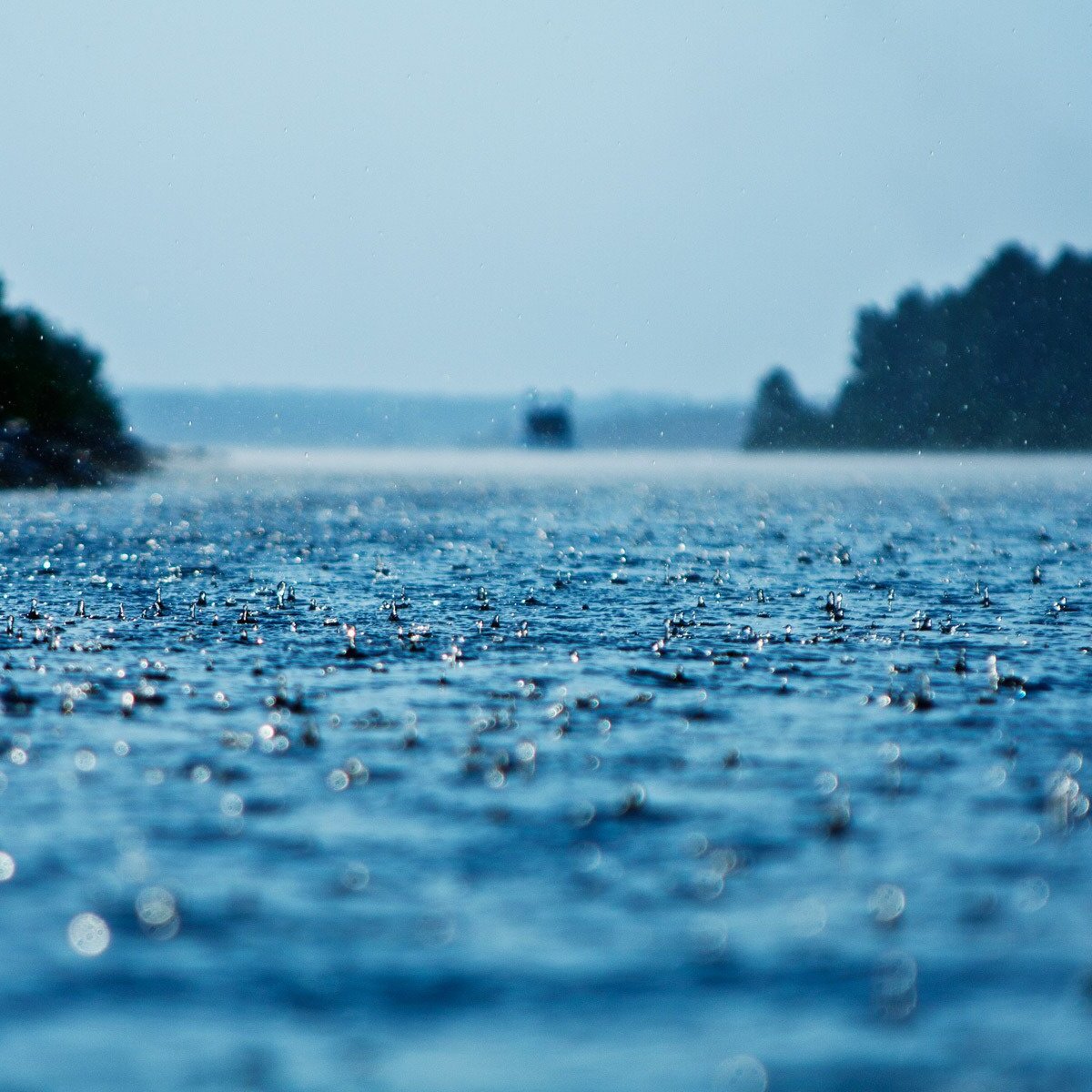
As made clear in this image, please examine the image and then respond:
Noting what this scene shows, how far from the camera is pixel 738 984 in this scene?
9.30 meters

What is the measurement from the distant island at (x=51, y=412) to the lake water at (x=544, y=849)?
277 ft

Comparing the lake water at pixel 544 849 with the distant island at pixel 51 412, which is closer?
the lake water at pixel 544 849

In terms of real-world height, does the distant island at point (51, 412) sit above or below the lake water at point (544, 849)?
above

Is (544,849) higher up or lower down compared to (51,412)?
lower down

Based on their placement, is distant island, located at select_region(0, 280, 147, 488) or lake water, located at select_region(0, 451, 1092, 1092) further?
distant island, located at select_region(0, 280, 147, 488)

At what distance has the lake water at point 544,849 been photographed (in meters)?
8.50

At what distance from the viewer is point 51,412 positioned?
122 metres

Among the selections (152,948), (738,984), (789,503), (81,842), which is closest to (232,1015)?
(152,948)

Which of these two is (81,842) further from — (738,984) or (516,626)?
(516,626)

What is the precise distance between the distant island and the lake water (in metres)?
84.5

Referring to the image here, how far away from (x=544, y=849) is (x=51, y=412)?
117582 millimetres

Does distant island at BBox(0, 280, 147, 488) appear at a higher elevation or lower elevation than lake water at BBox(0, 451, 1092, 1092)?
higher

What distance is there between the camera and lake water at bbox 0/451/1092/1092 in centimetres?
850

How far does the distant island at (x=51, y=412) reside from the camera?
360 ft
